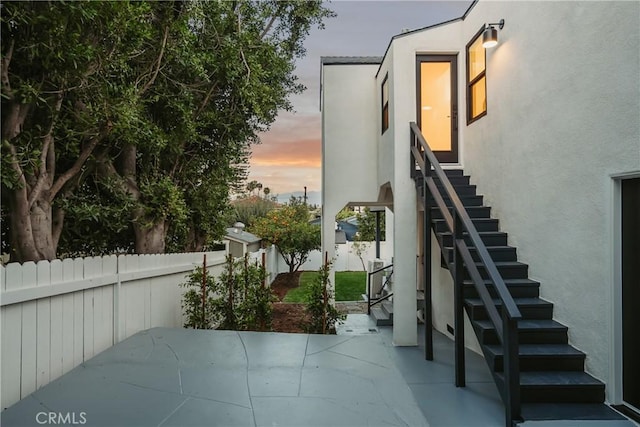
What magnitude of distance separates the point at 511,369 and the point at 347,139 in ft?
18.8

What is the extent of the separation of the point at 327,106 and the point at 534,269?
518 centimetres

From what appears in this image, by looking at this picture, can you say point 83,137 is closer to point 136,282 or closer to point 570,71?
point 136,282

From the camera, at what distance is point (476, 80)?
18.5 ft

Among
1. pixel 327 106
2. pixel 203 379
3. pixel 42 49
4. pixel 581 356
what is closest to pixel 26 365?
pixel 203 379

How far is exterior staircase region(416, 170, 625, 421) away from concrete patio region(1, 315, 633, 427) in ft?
0.70

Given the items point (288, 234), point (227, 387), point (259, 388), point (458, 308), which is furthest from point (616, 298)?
point (288, 234)

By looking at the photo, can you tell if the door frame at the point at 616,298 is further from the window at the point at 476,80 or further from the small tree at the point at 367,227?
the small tree at the point at 367,227

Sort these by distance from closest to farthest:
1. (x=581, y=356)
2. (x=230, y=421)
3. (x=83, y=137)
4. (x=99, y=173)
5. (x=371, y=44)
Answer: (x=230, y=421), (x=581, y=356), (x=83, y=137), (x=99, y=173), (x=371, y=44)

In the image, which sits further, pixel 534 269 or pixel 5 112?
pixel 534 269

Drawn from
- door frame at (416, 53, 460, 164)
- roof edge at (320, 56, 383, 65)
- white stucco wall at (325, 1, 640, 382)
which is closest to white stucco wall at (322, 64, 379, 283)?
roof edge at (320, 56, 383, 65)

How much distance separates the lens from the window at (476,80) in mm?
5445

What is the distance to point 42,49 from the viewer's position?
3021 mm

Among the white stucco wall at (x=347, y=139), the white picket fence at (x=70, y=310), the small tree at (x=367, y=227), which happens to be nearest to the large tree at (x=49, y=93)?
the white picket fence at (x=70, y=310)

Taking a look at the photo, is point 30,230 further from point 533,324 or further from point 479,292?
point 533,324
